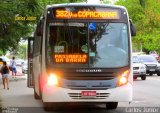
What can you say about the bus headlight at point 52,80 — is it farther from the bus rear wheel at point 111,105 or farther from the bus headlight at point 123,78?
the bus rear wheel at point 111,105

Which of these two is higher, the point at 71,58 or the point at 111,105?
the point at 71,58

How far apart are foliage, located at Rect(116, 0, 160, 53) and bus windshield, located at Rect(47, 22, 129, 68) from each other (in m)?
52.8

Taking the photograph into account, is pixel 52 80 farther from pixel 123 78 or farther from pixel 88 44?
pixel 123 78

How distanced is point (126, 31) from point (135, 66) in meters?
22.2

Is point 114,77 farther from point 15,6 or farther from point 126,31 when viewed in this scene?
point 15,6

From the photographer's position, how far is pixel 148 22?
68.0 m

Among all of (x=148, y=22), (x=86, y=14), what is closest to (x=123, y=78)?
(x=86, y=14)

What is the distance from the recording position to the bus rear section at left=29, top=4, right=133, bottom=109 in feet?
46.0

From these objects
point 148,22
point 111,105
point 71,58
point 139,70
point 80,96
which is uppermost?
point 71,58

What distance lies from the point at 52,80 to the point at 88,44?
139 cm

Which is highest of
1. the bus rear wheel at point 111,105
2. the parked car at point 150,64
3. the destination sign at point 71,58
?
the destination sign at point 71,58

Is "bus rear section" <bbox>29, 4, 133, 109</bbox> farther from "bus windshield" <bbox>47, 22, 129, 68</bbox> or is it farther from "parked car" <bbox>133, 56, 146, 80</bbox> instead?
"parked car" <bbox>133, 56, 146, 80</bbox>

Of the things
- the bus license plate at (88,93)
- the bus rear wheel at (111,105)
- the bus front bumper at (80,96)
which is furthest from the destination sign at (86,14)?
the bus rear wheel at (111,105)

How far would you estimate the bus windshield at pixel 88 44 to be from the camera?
559 inches
